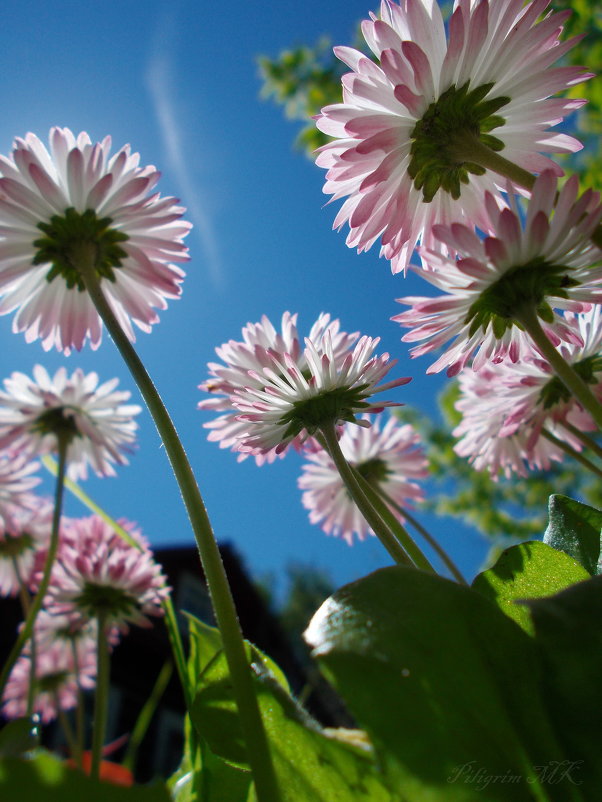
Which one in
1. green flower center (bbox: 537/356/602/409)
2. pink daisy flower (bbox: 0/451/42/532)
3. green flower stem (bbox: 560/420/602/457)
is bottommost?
green flower stem (bbox: 560/420/602/457)

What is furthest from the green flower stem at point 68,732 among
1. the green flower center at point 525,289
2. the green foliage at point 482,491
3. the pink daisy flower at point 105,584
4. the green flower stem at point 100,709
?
the green foliage at point 482,491

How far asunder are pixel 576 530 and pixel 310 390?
0.29m

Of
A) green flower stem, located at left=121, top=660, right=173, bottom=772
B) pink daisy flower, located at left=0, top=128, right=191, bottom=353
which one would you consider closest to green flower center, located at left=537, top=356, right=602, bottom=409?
pink daisy flower, located at left=0, top=128, right=191, bottom=353

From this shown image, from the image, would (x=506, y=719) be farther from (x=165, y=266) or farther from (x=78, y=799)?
(x=165, y=266)

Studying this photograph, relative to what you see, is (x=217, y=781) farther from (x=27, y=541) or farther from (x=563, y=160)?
(x=563, y=160)

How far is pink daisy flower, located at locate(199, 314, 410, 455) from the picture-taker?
0.66m

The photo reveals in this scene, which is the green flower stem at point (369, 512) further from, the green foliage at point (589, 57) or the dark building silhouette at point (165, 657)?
the dark building silhouette at point (165, 657)

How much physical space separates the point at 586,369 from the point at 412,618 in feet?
1.85

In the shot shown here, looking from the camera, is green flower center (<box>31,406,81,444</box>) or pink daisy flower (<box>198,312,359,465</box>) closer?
pink daisy flower (<box>198,312,359,465</box>)

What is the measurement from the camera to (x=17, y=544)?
1.60 meters

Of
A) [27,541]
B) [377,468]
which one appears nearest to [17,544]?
[27,541]

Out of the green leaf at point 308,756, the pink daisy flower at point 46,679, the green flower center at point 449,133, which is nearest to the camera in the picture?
the green leaf at point 308,756

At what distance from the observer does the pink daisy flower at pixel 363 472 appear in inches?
44.7

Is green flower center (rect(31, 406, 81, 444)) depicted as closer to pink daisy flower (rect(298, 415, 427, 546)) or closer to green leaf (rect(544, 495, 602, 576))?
pink daisy flower (rect(298, 415, 427, 546))
